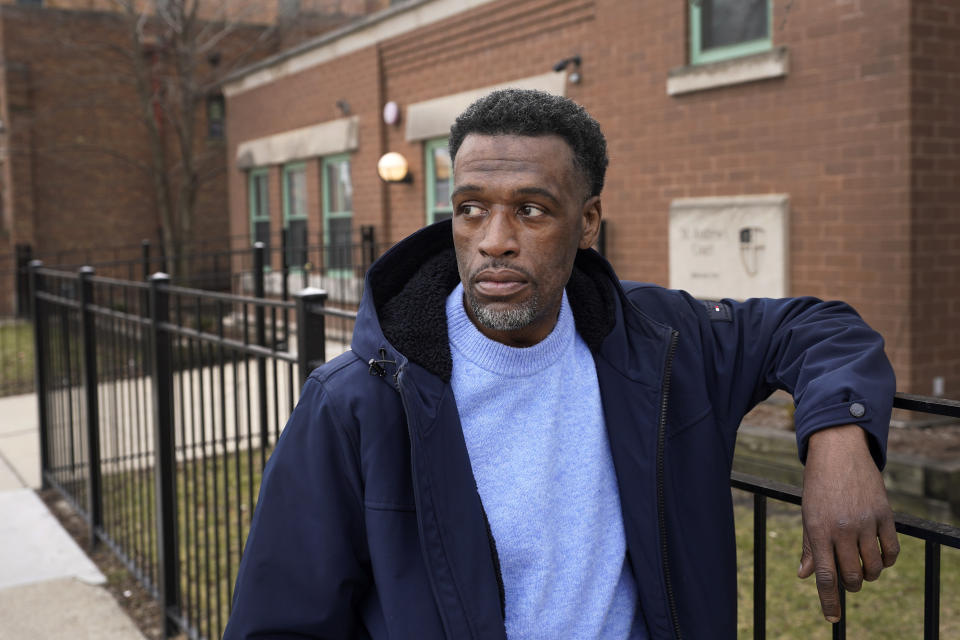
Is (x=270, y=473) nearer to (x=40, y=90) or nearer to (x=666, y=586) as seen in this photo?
(x=666, y=586)

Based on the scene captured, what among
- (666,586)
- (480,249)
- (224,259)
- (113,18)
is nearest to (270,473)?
(480,249)

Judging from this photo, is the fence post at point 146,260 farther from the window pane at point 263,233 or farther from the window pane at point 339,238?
the window pane at point 263,233

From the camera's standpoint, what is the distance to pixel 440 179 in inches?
484

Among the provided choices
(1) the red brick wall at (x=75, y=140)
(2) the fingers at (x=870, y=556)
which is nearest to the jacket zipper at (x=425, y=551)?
(2) the fingers at (x=870, y=556)

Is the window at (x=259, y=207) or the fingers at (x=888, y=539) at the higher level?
the window at (x=259, y=207)

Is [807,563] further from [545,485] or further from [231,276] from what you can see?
[231,276]

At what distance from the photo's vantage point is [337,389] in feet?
5.40

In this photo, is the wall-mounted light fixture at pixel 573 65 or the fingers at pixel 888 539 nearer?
the fingers at pixel 888 539

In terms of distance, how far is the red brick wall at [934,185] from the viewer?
21.0ft

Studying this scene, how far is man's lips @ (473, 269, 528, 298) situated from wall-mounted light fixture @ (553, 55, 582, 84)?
26.1 ft

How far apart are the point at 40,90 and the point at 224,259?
505cm

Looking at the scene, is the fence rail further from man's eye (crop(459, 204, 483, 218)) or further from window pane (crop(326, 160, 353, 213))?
window pane (crop(326, 160, 353, 213))

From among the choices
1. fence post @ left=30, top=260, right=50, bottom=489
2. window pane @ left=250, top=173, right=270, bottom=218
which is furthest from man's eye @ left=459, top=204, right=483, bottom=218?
window pane @ left=250, top=173, right=270, bottom=218

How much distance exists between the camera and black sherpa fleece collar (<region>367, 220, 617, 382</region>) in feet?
5.68
